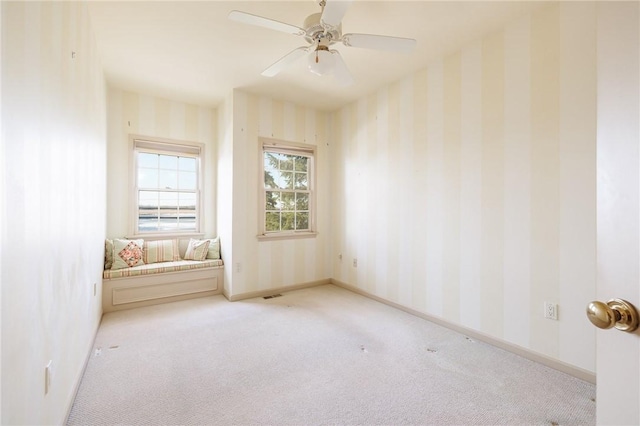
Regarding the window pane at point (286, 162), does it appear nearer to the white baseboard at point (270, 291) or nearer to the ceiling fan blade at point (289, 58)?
the white baseboard at point (270, 291)

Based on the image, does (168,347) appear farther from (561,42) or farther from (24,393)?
(561,42)

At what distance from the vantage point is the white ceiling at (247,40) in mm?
2232

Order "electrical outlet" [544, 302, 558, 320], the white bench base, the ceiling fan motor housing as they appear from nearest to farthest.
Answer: the ceiling fan motor housing < "electrical outlet" [544, 302, 558, 320] < the white bench base

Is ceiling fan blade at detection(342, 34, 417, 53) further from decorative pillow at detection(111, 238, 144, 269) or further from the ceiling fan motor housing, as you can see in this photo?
decorative pillow at detection(111, 238, 144, 269)

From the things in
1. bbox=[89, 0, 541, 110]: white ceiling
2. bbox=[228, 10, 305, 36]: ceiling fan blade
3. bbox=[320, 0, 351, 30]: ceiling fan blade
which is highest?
bbox=[89, 0, 541, 110]: white ceiling

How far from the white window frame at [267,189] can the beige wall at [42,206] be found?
83.5 inches

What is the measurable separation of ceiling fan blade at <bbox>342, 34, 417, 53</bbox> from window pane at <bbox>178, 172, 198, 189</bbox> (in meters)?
3.23

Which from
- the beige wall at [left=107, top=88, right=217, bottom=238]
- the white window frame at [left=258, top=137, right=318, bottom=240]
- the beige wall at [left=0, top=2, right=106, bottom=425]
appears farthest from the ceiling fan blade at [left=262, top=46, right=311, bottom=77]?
the beige wall at [left=107, top=88, right=217, bottom=238]

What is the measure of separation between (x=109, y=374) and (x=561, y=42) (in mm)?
4084

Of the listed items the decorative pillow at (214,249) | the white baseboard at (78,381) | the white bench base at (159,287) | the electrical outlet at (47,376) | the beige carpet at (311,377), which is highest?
the decorative pillow at (214,249)

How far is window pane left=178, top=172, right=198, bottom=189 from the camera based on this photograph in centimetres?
430

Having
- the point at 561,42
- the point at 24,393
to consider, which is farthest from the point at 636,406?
the point at 561,42

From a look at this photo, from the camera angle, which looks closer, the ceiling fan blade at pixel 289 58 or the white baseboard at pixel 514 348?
the white baseboard at pixel 514 348

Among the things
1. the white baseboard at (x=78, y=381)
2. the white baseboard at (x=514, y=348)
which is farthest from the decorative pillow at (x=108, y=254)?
the white baseboard at (x=514, y=348)
